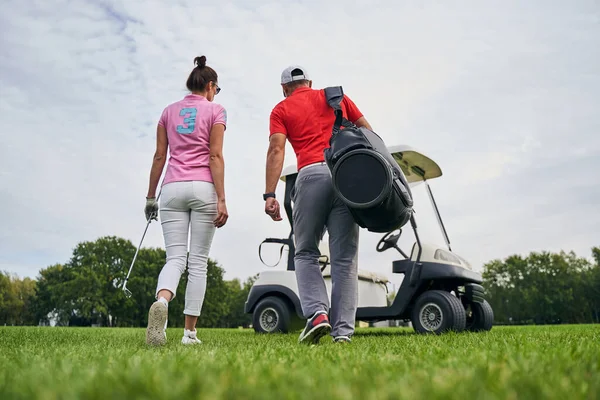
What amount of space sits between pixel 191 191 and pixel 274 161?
710mm

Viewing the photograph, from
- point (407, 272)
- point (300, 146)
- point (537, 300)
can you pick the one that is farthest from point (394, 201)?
point (537, 300)

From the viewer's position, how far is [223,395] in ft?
3.98

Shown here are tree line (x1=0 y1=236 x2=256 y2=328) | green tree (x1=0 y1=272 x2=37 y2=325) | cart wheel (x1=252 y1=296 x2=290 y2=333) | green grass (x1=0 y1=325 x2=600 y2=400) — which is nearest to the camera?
green grass (x1=0 y1=325 x2=600 y2=400)

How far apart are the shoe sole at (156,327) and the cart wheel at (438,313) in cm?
316

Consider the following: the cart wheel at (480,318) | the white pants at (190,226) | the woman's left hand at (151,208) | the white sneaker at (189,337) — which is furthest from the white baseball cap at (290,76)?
the cart wheel at (480,318)

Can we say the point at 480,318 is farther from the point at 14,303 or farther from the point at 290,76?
the point at 14,303

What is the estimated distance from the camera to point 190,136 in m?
4.24

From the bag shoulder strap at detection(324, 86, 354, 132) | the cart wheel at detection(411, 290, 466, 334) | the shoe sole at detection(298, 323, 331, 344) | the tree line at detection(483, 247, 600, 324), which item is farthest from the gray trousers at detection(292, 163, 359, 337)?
the tree line at detection(483, 247, 600, 324)

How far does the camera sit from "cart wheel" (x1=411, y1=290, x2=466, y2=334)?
18.7ft

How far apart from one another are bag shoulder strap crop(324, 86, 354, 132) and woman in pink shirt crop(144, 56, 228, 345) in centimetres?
93

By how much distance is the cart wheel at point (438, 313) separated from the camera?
5.70 meters

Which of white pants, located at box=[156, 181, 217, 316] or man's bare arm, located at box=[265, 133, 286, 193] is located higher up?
man's bare arm, located at box=[265, 133, 286, 193]

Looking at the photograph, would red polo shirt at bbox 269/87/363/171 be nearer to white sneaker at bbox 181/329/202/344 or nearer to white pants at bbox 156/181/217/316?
white pants at bbox 156/181/217/316

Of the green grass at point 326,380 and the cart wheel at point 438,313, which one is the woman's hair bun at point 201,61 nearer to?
the green grass at point 326,380
